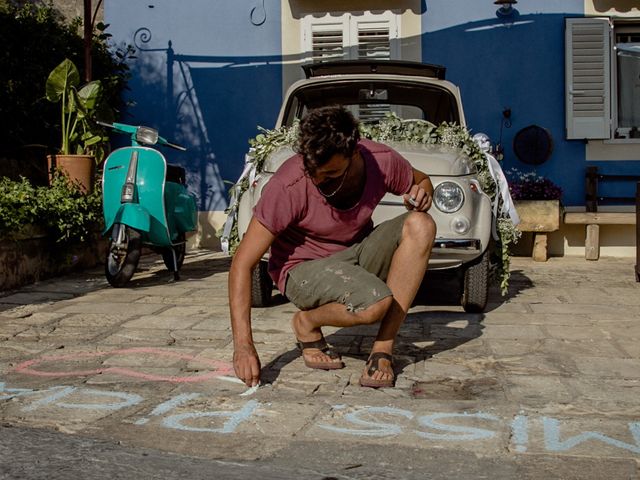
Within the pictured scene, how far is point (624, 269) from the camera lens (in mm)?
8352

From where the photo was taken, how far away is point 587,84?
9.73 m

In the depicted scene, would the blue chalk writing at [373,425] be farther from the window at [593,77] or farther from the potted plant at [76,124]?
the window at [593,77]

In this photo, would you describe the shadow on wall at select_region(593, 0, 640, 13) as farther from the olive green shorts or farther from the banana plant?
the olive green shorts

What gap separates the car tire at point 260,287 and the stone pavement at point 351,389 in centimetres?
14

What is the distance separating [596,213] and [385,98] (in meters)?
3.71

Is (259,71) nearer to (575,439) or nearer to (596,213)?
(596,213)

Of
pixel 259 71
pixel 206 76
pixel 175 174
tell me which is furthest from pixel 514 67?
pixel 175 174

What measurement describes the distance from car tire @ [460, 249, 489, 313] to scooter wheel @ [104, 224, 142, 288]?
2684 millimetres

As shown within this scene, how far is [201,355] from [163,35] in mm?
6957

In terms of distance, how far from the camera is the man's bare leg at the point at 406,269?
154 inches

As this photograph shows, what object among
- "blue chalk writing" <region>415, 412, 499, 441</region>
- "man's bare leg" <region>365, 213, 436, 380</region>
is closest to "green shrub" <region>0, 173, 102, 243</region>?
"man's bare leg" <region>365, 213, 436, 380</region>

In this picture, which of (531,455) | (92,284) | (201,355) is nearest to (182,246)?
(92,284)

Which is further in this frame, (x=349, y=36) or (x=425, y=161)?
(x=349, y=36)

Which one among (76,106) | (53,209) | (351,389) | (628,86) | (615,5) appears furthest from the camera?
(628,86)
